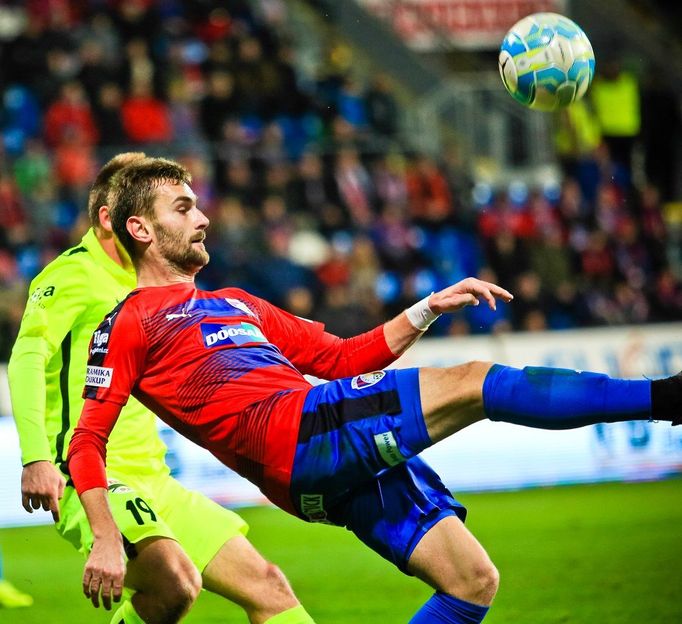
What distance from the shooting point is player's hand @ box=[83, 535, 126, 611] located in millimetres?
3939

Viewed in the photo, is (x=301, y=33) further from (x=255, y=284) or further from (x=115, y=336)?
(x=115, y=336)

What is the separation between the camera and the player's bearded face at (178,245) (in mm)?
4621

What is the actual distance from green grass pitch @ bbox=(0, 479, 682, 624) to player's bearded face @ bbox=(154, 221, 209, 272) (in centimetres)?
268

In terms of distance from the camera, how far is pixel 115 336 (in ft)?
14.3

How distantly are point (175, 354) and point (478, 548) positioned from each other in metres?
1.31

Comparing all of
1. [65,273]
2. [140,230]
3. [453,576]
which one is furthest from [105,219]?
[453,576]

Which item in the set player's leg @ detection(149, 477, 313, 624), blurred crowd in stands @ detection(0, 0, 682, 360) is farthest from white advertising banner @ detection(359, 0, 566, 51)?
player's leg @ detection(149, 477, 313, 624)

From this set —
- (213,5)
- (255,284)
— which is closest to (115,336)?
(255,284)

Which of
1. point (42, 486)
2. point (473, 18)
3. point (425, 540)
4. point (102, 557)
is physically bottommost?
point (425, 540)

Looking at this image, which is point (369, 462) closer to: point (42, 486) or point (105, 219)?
point (42, 486)

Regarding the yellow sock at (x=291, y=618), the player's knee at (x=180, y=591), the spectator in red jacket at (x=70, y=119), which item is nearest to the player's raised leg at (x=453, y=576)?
the yellow sock at (x=291, y=618)

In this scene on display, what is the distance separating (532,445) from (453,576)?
799 centimetres

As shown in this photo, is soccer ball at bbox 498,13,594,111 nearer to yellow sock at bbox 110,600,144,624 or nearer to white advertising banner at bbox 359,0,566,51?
yellow sock at bbox 110,600,144,624

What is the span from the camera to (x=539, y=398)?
3.77 metres
